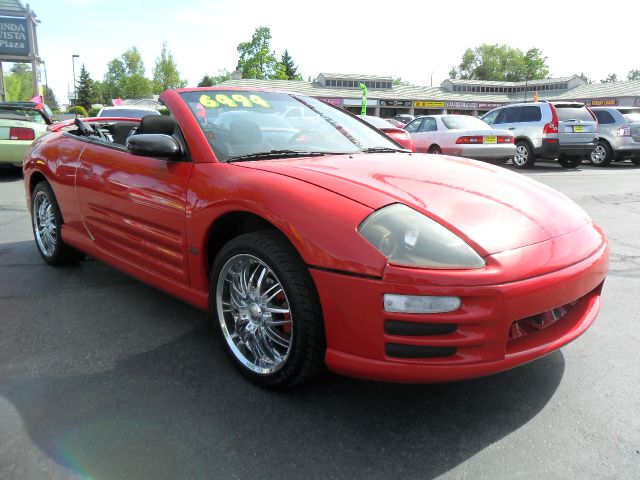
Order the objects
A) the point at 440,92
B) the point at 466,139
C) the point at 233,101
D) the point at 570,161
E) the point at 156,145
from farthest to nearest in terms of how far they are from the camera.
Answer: the point at 440,92, the point at 570,161, the point at 466,139, the point at 233,101, the point at 156,145

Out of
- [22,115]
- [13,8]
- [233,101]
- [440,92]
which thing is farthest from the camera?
[440,92]

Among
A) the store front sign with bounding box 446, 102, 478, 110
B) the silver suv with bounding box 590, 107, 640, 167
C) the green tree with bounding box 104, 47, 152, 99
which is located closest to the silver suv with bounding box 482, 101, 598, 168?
the silver suv with bounding box 590, 107, 640, 167

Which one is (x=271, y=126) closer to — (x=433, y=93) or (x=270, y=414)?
(x=270, y=414)

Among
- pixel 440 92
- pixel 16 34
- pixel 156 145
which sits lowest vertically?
pixel 156 145

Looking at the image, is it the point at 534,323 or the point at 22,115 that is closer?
the point at 534,323

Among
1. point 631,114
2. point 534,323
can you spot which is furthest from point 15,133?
point 631,114

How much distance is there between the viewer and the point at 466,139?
11.6m

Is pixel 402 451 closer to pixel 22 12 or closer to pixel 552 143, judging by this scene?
pixel 552 143

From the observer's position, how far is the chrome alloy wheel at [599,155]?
45.6ft

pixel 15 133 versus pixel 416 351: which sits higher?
pixel 15 133

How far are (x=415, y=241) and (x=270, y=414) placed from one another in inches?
37.5

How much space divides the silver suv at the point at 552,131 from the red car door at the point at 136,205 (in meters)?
11.5

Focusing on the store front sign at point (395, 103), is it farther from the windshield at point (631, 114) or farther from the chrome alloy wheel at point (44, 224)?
the chrome alloy wheel at point (44, 224)

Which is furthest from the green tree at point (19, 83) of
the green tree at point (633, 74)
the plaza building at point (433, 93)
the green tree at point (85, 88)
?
the green tree at point (633, 74)
